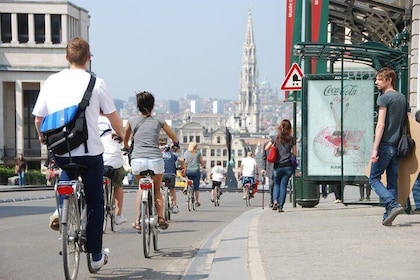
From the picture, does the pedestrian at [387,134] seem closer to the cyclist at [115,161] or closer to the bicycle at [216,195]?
the cyclist at [115,161]

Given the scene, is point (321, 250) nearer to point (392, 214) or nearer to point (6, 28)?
point (392, 214)

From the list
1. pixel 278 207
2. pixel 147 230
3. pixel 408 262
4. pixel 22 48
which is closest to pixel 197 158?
pixel 278 207

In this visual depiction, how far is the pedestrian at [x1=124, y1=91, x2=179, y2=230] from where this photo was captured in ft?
36.3

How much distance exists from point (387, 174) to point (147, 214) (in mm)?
3386

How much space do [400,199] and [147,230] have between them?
357 centimetres

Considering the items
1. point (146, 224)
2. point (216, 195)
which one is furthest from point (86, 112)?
point (216, 195)

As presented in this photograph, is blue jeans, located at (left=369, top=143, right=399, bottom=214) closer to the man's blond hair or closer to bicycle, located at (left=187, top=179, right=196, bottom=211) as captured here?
the man's blond hair

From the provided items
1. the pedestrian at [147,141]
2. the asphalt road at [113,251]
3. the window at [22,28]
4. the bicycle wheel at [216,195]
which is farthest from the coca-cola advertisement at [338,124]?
the window at [22,28]

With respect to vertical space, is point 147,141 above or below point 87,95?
below

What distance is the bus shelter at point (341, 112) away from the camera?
51.8 feet

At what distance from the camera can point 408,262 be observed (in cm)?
845

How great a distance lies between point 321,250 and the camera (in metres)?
9.51

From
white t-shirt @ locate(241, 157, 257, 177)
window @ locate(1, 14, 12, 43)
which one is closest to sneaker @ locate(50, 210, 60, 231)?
white t-shirt @ locate(241, 157, 257, 177)

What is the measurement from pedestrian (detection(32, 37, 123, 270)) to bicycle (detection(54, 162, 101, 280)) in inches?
2.8
